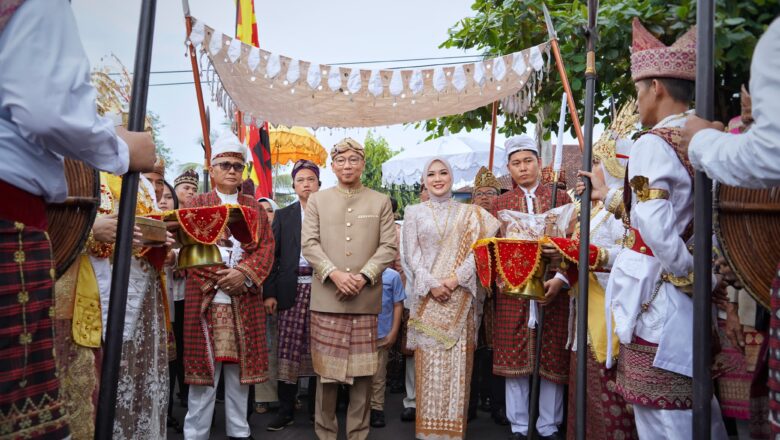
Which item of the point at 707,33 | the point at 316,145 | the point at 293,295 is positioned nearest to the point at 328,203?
the point at 293,295

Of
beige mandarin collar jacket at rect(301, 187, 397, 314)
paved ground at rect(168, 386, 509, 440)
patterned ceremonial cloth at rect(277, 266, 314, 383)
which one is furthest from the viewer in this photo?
patterned ceremonial cloth at rect(277, 266, 314, 383)

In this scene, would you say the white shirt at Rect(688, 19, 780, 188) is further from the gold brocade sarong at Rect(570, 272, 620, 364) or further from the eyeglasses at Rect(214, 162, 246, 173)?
the eyeglasses at Rect(214, 162, 246, 173)

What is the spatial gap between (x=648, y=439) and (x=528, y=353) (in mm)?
2215

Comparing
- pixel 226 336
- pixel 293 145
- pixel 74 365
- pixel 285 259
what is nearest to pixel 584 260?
pixel 74 365

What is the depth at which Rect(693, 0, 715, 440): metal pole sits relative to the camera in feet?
6.25

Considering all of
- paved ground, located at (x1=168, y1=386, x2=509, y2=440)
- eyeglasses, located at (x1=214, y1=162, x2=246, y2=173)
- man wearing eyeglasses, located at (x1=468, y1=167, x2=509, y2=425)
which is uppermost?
eyeglasses, located at (x1=214, y1=162, x2=246, y2=173)

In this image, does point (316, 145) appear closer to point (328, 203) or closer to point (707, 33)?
point (328, 203)

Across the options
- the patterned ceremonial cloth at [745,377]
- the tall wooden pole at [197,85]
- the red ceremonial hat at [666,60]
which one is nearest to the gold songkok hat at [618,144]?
the red ceremonial hat at [666,60]

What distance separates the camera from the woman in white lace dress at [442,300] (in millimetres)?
4621

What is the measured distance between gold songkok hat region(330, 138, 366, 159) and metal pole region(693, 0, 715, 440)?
9.61 ft

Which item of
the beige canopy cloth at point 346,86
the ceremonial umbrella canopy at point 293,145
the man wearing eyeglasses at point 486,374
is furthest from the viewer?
the ceremonial umbrella canopy at point 293,145

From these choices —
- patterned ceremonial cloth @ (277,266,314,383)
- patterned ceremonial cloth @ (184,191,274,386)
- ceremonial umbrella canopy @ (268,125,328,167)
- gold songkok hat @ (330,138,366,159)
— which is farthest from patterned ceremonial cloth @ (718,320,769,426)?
ceremonial umbrella canopy @ (268,125,328,167)

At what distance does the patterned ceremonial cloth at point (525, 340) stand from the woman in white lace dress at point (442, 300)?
242mm

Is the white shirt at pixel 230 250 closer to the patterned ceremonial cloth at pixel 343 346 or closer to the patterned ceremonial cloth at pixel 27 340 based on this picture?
the patterned ceremonial cloth at pixel 343 346
